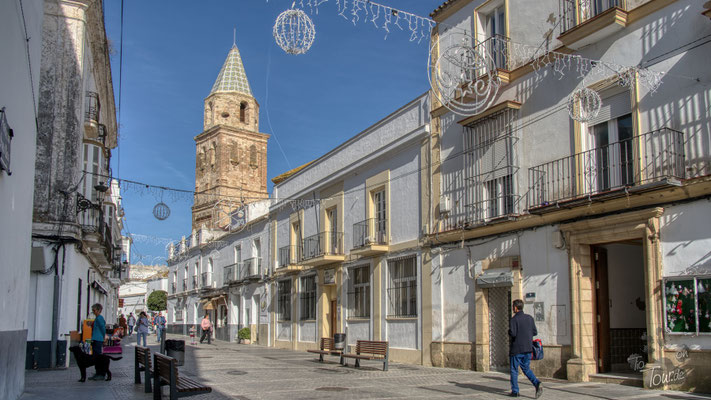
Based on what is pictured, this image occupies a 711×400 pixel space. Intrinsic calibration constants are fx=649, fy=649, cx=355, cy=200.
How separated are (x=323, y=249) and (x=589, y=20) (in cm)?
1335

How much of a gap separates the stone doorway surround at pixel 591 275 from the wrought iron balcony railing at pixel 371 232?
7.48 m

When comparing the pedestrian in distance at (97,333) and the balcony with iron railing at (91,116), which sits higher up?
the balcony with iron railing at (91,116)

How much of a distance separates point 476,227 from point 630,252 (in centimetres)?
330

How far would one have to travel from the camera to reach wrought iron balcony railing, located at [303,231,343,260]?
22.2 meters

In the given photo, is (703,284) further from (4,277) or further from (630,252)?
(4,277)

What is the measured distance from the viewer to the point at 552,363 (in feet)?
41.8

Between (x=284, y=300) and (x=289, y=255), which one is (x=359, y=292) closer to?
(x=289, y=255)

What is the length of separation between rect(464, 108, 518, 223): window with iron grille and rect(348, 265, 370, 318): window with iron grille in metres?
5.83

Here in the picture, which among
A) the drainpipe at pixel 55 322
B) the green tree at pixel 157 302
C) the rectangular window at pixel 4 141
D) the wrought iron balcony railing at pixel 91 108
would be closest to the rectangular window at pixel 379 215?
the wrought iron balcony railing at pixel 91 108

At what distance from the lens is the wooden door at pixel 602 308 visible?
12.4 meters

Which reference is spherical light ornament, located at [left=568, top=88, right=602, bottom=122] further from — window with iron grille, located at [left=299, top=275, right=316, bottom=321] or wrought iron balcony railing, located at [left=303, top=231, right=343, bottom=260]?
window with iron grille, located at [left=299, top=275, right=316, bottom=321]

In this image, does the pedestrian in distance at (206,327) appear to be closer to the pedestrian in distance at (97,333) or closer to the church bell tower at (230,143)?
the pedestrian in distance at (97,333)

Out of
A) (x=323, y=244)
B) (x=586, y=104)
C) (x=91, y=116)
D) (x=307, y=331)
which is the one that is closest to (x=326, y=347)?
(x=323, y=244)

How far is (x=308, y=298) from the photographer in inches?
976
